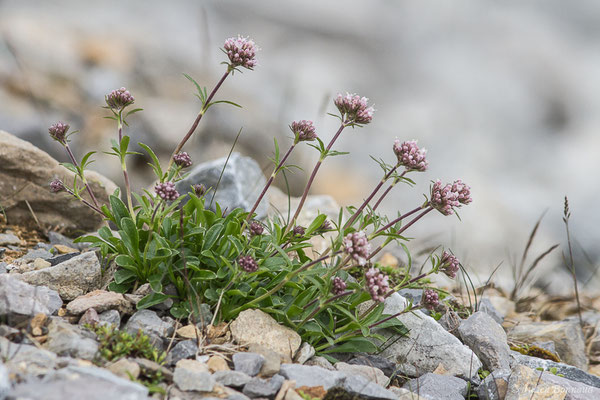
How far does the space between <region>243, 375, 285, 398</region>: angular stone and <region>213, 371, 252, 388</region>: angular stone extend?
0.11 feet

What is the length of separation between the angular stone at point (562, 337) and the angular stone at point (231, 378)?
2693mm

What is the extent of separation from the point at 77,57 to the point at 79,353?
385 inches

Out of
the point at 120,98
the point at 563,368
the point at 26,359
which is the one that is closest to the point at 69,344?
the point at 26,359

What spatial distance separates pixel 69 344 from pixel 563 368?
3.08 m

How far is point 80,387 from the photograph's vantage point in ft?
7.13

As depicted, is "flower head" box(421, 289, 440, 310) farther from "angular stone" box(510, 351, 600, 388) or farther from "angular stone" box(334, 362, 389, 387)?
"angular stone" box(510, 351, 600, 388)

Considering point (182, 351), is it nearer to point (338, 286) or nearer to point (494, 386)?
point (338, 286)

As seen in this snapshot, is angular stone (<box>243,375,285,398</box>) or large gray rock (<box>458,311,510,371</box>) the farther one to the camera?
large gray rock (<box>458,311,510,371</box>)

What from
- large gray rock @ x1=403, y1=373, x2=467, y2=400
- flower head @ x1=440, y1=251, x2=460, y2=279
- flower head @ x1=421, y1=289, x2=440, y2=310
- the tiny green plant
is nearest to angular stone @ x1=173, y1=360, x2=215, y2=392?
the tiny green plant

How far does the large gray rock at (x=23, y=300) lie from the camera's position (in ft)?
8.75

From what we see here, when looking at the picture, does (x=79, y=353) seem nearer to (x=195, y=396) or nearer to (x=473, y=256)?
(x=195, y=396)

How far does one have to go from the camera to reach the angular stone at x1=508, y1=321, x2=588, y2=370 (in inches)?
172

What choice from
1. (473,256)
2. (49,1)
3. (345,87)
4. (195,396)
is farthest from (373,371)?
(49,1)

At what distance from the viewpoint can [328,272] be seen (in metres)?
3.11
